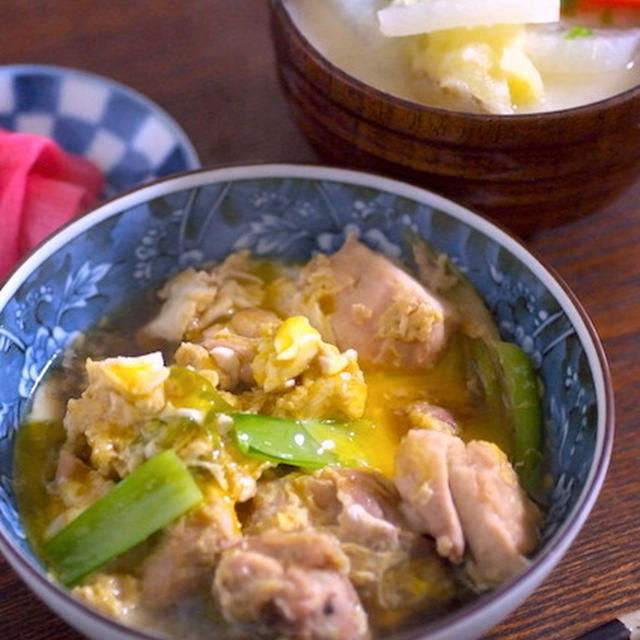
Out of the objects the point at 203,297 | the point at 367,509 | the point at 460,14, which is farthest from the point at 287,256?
the point at 367,509

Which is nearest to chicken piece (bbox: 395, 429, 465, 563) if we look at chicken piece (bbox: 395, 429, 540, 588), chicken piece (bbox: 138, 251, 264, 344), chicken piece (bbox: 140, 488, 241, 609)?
chicken piece (bbox: 395, 429, 540, 588)

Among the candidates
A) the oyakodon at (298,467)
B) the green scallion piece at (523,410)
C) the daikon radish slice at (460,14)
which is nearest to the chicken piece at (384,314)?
the oyakodon at (298,467)

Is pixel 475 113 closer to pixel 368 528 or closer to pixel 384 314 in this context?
pixel 384 314

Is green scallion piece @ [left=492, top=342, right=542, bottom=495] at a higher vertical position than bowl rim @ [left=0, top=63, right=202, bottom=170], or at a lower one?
lower

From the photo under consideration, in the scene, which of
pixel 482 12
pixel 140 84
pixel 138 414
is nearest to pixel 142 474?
pixel 138 414

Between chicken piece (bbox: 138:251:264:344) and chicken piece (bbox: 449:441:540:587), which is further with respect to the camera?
chicken piece (bbox: 138:251:264:344)

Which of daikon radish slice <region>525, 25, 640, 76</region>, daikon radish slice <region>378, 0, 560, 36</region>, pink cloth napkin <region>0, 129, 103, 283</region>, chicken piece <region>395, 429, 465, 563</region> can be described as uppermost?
daikon radish slice <region>378, 0, 560, 36</region>

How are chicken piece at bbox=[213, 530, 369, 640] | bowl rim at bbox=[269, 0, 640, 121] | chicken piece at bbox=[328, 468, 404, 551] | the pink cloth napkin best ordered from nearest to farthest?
1. chicken piece at bbox=[213, 530, 369, 640]
2. chicken piece at bbox=[328, 468, 404, 551]
3. bowl rim at bbox=[269, 0, 640, 121]
4. the pink cloth napkin

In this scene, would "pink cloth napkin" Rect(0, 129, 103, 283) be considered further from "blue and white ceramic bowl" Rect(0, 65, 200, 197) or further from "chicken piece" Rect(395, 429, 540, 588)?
"chicken piece" Rect(395, 429, 540, 588)
